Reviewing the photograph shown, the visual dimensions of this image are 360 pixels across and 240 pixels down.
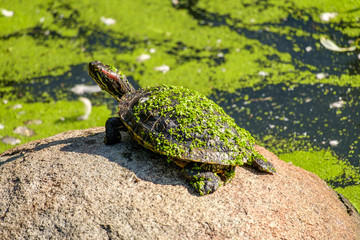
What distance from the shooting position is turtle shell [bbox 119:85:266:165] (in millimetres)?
2393

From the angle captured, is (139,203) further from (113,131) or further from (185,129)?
(113,131)

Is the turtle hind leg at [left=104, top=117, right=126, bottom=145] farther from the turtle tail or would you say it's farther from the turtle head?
the turtle tail

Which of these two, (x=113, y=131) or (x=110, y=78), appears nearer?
(x=113, y=131)

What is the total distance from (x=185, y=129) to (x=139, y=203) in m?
0.58

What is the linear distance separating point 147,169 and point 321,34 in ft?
13.1

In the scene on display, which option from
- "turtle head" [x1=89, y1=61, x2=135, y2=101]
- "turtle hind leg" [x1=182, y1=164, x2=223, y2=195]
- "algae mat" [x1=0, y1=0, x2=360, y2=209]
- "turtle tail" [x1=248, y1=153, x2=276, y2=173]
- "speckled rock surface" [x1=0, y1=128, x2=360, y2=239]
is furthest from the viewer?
"algae mat" [x1=0, y1=0, x2=360, y2=209]

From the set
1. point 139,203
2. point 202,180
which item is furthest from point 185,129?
point 139,203

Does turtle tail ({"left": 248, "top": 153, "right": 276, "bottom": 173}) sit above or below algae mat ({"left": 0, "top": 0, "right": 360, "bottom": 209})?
above

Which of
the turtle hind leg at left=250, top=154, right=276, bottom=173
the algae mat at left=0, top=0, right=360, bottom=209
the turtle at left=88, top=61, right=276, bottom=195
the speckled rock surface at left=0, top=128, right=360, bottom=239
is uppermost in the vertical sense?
the turtle at left=88, top=61, right=276, bottom=195

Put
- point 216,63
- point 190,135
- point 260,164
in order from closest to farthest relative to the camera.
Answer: point 190,135 → point 260,164 → point 216,63

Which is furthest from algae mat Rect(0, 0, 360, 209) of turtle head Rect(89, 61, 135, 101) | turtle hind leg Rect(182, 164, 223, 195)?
turtle hind leg Rect(182, 164, 223, 195)

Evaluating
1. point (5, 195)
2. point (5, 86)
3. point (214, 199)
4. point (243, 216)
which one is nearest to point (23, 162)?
point (5, 195)

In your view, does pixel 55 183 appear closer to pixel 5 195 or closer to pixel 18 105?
pixel 5 195

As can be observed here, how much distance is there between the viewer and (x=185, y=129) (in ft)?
8.05
